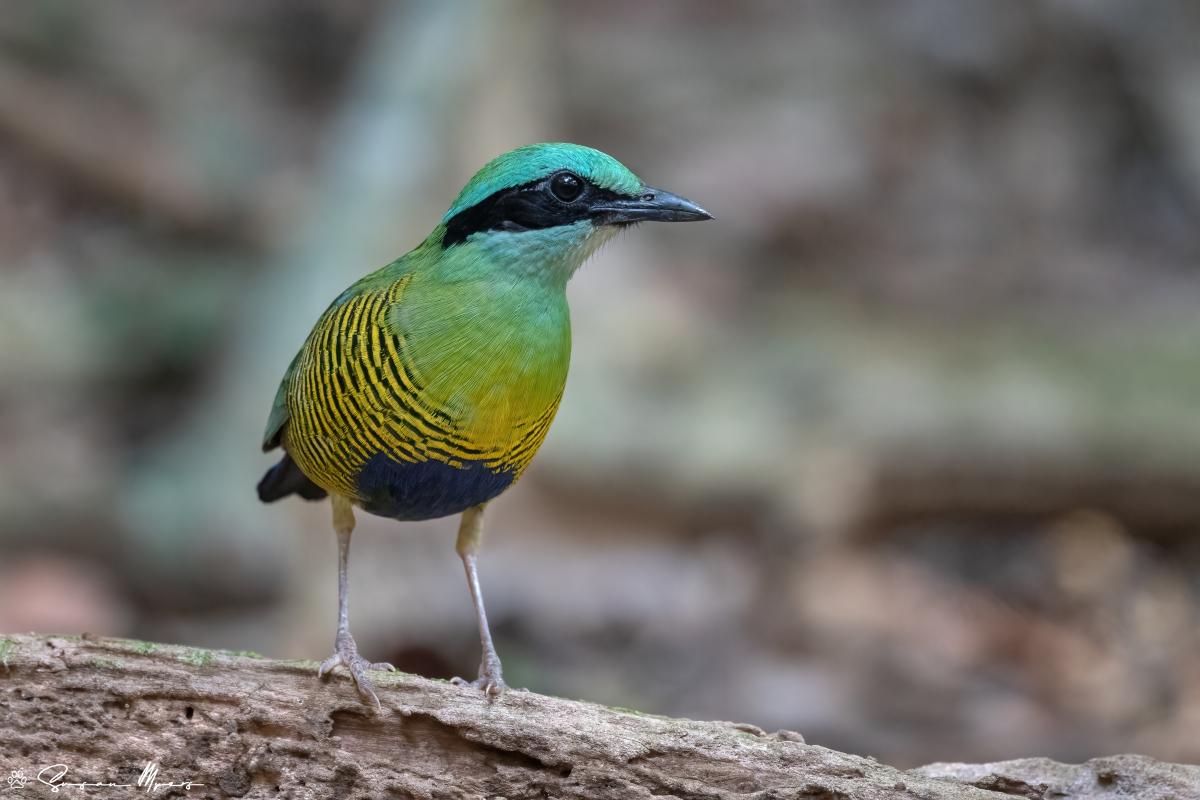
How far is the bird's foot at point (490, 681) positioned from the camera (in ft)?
19.0

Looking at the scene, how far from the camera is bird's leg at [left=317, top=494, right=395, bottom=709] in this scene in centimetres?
570

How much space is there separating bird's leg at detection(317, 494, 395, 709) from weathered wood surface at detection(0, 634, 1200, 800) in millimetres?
76

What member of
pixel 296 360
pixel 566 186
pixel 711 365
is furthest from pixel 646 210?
pixel 711 365

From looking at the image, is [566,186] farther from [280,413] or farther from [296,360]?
[280,413]

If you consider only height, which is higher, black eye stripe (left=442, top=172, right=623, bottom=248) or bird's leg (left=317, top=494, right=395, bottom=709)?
black eye stripe (left=442, top=172, right=623, bottom=248)

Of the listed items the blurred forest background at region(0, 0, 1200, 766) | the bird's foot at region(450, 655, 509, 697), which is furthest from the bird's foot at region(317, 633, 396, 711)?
the blurred forest background at region(0, 0, 1200, 766)

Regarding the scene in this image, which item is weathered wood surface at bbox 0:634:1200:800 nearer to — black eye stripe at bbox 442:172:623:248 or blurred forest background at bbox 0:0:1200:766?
black eye stripe at bbox 442:172:623:248

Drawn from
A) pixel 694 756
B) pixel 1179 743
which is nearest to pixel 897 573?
pixel 1179 743

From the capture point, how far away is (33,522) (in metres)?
12.6

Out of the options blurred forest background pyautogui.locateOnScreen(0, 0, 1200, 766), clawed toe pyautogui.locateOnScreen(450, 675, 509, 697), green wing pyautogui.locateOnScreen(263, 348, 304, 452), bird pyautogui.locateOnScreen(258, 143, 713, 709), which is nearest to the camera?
bird pyautogui.locateOnScreen(258, 143, 713, 709)

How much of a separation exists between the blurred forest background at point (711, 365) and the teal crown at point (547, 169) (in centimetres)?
569

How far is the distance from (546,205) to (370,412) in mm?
1082

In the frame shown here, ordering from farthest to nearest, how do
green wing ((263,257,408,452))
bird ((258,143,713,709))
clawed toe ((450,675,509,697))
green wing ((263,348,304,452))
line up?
green wing ((263,348,304,452)), green wing ((263,257,408,452)), clawed toe ((450,675,509,697)), bird ((258,143,713,709))

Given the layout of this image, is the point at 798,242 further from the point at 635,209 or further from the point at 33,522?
the point at 635,209
